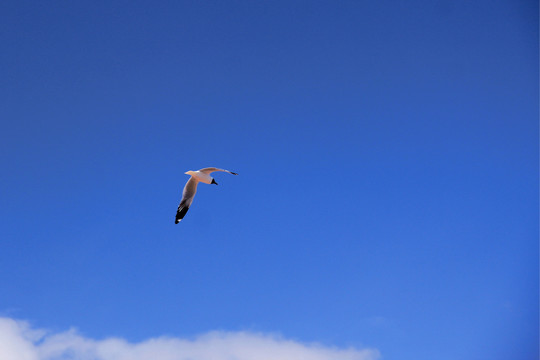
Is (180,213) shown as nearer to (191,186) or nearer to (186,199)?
(186,199)

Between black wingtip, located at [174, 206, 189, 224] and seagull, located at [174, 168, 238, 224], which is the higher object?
seagull, located at [174, 168, 238, 224]

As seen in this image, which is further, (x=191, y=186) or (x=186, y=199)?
(x=186, y=199)

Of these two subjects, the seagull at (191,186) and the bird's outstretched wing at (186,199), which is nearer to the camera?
the seagull at (191,186)

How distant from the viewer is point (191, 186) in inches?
647

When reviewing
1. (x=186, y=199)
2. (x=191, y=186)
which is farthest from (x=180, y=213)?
(x=191, y=186)

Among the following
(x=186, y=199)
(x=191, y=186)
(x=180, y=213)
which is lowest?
(x=180, y=213)

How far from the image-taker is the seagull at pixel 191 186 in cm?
1563

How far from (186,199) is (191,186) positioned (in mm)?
572

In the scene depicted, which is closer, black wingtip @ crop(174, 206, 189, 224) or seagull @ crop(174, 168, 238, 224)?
seagull @ crop(174, 168, 238, 224)

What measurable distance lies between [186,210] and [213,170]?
2138 mm

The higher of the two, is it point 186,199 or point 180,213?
point 186,199

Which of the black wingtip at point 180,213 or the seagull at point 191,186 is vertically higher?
the seagull at point 191,186

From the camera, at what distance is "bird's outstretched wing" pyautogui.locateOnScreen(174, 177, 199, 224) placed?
16422mm

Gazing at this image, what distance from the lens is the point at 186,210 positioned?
16.6 m
